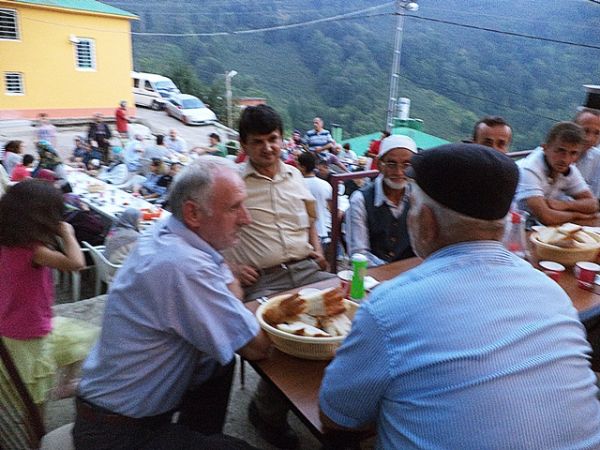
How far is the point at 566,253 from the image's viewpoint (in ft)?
6.89

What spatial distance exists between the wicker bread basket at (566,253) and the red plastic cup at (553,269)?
7 cm

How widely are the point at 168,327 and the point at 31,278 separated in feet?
3.06

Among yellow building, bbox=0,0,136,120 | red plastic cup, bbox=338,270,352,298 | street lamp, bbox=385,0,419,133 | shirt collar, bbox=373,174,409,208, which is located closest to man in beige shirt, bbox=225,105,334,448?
shirt collar, bbox=373,174,409,208

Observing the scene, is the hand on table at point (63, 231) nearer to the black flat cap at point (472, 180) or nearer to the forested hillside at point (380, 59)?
the black flat cap at point (472, 180)

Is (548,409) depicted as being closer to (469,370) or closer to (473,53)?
(469,370)

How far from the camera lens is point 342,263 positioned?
321 cm

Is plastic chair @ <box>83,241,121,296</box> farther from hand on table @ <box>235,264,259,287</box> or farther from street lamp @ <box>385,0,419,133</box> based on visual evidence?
street lamp @ <box>385,0,419,133</box>

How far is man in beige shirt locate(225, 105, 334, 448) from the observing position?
7.70 feet

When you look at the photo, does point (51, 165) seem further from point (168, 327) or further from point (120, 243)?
point (168, 327)

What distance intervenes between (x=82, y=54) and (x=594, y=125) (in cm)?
2192

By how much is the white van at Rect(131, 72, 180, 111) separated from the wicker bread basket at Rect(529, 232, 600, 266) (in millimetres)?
24072

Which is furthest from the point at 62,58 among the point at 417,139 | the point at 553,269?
the point at 553,269

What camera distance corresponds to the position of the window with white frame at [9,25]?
18.2 m

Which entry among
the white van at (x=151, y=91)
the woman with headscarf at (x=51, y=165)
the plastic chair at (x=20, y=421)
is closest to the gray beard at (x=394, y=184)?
the plastic chair at (x=20, y=421)
